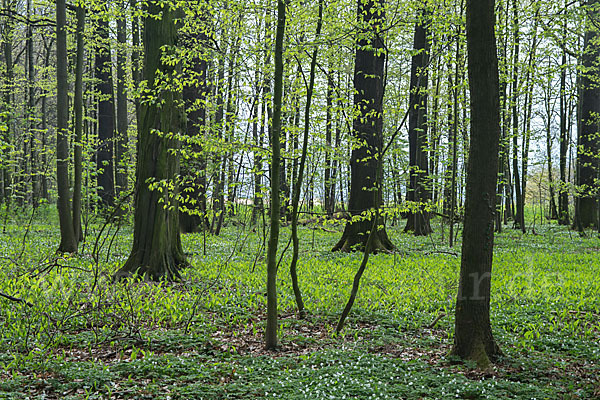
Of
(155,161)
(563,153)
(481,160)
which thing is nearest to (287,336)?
(481,160)

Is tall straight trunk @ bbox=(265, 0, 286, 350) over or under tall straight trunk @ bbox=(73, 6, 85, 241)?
under

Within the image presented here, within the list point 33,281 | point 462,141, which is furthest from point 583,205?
point 33,281

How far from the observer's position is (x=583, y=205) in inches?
706

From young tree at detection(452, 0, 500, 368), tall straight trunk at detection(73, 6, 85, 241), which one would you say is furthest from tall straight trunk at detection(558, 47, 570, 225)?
tall straight trunk at detection(73, 6, 85, 241)

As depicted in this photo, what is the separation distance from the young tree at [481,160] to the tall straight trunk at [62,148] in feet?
28.9

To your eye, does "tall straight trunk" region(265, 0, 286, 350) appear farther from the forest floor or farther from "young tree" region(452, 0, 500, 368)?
"young tree" region(452, 0, 500, 368)

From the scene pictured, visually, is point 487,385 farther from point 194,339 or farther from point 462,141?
point 462,141

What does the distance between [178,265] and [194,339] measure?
4.06 metres

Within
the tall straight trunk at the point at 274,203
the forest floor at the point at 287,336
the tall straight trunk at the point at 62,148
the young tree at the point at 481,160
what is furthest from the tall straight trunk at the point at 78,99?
the young tree at the point at 481,160

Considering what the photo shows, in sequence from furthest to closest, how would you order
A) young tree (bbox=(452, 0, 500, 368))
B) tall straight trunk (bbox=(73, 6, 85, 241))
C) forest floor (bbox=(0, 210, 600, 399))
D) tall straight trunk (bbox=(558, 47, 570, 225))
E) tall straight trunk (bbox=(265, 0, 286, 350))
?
tall straight trunk (bbox=(558, 47, 570, 225)) < tall straight trunk (bbox=(73, 6, 85, 241)) < tall straight trunk (bbox=(265, 0, 286, 350)) < young tree (bbox=(452, 0, 500, 368)) < forest floor (bbox=(0, 210, 600, 399))

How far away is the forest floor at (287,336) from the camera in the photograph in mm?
3863

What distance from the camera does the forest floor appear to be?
12.7 ft

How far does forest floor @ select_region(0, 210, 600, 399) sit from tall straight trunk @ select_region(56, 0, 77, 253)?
0.66 metres

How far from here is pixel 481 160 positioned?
432cm
